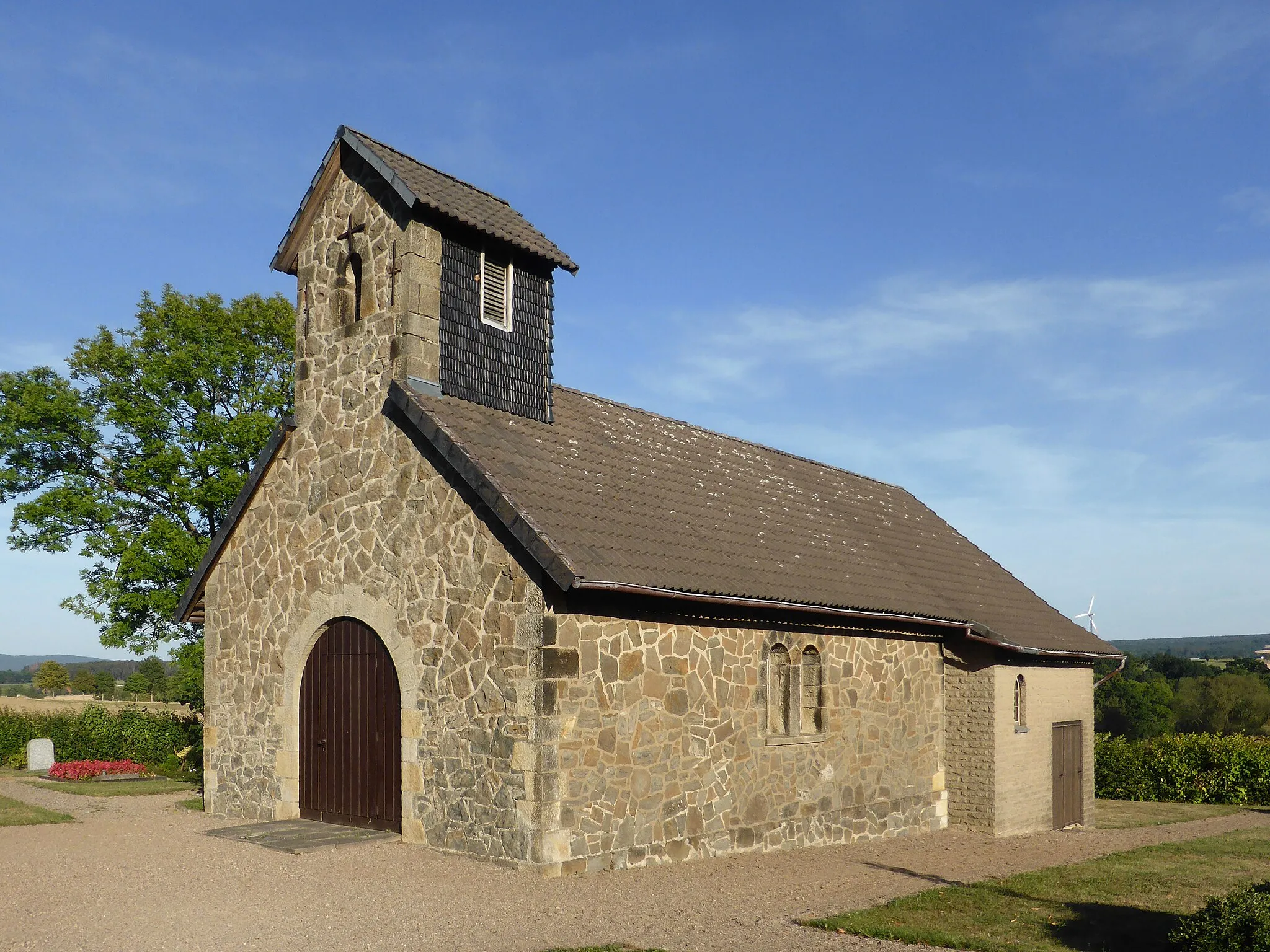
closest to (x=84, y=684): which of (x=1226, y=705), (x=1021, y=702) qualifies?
(x=1226, y=705)

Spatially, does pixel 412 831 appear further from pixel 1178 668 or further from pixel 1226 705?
pixel 1178 668

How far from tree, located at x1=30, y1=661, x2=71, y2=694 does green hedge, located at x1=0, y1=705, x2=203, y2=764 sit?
241ft

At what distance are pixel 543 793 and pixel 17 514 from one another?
1960 cm

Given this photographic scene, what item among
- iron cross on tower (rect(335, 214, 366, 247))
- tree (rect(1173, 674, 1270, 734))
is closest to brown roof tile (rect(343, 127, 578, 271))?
iron cross on tower (rect(335, 214, 366, 247))

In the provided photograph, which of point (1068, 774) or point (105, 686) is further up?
point (1068, 774)

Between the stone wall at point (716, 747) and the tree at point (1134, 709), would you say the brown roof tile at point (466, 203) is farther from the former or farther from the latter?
the tree at point (1134, 709)

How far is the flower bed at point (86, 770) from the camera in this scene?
69.9 ft

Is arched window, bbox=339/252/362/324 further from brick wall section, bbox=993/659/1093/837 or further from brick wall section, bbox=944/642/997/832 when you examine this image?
brick wall section, bbox=993/659/1093/837

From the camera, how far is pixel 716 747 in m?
13.5

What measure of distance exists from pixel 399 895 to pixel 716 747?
14.7 ft

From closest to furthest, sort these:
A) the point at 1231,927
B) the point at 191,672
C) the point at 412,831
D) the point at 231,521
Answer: the point at 1231,927
the point at 412,831
the point at 231,521
the point at 191,672

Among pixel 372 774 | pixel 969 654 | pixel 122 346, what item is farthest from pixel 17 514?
pixel 969 654

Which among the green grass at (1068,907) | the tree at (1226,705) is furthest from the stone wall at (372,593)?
the tree at (1226,705)

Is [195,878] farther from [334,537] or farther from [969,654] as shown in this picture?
[969,654]
